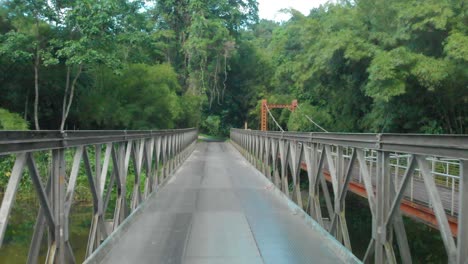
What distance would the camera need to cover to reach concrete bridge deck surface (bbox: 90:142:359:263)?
4.33 m

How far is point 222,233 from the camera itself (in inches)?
210

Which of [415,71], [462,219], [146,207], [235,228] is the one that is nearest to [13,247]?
[146,207]

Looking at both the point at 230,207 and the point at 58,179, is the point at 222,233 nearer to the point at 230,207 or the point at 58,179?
the point at 230,207

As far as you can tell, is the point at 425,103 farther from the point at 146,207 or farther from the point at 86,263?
the point at 86,263

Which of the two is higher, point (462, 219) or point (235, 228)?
point (462, 219)

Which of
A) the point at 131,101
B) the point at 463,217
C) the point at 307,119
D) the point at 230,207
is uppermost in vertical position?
the point at 131,101

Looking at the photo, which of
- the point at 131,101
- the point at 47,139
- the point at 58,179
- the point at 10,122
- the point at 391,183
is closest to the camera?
the point at 47,139

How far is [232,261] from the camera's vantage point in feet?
13.8

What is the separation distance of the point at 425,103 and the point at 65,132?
1549 cm

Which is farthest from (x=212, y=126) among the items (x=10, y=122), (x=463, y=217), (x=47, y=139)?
(x=463, y=217)

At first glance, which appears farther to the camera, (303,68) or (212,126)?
(212,126)

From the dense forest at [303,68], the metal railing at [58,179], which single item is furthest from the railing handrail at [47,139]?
the dense forest at [303,68]

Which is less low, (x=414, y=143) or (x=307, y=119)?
(x=307, y=119)

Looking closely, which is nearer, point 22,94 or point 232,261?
point 232,261
